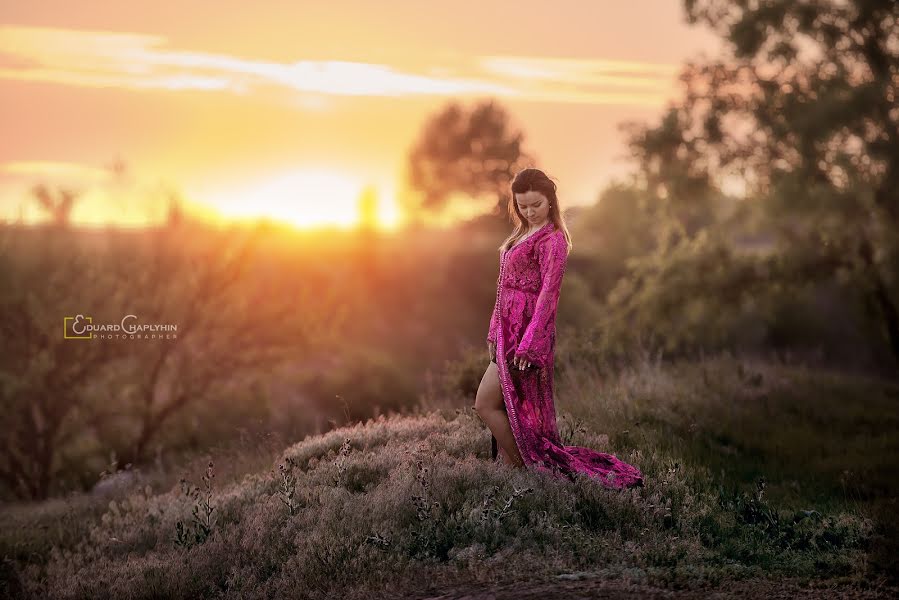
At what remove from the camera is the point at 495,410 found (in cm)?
684

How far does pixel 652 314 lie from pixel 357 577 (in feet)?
51.5

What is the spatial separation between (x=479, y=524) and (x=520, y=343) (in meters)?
1.43

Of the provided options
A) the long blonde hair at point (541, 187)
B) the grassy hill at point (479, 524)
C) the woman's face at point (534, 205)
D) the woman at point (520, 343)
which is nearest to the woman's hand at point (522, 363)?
the woman at point (520, 343)

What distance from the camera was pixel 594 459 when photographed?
23.7ft

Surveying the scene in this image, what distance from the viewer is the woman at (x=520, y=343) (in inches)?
266

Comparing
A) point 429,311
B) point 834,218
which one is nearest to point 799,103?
point 834,218

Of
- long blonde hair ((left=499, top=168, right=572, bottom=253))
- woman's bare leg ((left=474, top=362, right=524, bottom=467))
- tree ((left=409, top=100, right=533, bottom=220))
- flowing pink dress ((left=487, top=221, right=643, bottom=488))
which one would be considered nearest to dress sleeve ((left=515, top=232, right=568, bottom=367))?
flowing pink dress ((left=487, top=221, right=643, bottom=488))

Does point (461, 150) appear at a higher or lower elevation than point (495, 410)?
higher

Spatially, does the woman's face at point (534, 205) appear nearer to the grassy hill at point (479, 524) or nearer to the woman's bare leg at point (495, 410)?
the woman's bare leg at point (495, 410)

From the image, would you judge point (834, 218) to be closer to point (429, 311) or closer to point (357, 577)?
point (357, 577)

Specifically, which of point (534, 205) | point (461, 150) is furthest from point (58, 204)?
point (461, 150)

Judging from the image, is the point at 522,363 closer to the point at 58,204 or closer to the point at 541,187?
the point at 541,187

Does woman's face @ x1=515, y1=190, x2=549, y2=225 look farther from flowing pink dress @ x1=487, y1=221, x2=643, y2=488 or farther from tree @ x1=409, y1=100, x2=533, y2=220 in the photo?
tree @ x1=409, y1=100, x2=533, y2=220

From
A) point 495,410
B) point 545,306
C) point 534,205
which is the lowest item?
point 495,410
